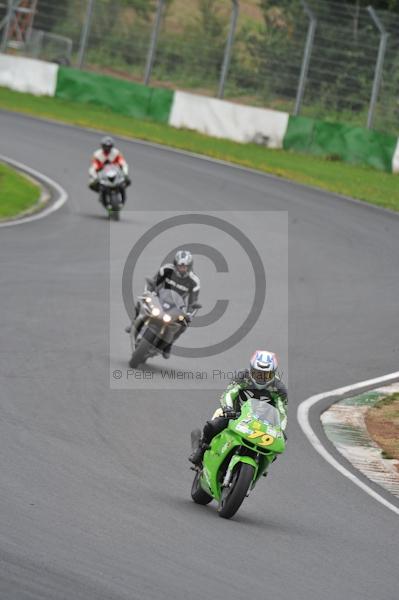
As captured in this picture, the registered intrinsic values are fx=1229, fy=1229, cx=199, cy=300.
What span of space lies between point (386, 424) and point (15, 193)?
568 inches

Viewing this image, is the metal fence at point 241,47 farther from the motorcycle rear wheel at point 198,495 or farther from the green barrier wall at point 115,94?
the motorcycle rear wheel at point 198,495

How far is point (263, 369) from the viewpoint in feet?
33.2

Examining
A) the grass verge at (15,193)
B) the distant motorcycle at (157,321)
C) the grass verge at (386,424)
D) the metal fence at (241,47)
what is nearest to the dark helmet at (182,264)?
the distant motorcycle at (157,321)

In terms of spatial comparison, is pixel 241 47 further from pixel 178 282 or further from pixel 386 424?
pixel 386 424

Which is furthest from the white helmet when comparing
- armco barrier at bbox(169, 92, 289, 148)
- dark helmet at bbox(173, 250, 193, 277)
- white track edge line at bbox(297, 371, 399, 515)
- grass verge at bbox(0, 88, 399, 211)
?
armco barrier at bbox(169, 92, 289, 148)

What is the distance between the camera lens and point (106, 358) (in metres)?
15.8

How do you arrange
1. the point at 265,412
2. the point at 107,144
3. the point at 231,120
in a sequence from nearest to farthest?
the point at 265,412 → the point at 107,144 → the point at 231,120

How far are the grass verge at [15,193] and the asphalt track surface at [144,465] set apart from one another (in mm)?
930

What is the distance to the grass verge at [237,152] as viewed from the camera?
33.9 meters

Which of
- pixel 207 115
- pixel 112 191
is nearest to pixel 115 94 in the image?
pixel 207 115

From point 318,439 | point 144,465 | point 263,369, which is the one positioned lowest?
point 318,439

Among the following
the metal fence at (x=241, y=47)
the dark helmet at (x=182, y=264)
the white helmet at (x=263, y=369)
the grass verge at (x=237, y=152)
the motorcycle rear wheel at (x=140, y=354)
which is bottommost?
the motorcycle rear wheel at (x=140, y=354)

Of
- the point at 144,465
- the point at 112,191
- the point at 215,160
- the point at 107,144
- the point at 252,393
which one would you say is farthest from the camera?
the point at 215,160

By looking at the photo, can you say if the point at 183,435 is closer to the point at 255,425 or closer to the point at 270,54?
→ the point at 255,425
